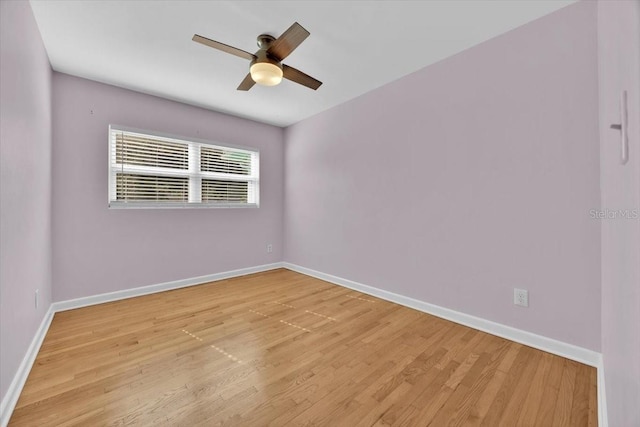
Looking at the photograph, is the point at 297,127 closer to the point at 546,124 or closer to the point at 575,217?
the point at 546,124

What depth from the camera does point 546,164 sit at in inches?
75.5

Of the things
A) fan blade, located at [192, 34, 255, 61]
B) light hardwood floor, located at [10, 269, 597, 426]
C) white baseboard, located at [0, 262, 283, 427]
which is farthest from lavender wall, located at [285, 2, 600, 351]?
white baseboard, located at [0, 262, 283, 427]

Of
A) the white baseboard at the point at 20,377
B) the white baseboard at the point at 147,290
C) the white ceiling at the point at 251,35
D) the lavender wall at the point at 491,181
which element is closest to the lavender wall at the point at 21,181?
the white baseboard at the point at 20,377

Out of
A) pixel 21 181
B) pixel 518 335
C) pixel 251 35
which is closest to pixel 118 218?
pixel 21 181

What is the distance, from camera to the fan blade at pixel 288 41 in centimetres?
171

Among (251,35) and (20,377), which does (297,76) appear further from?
(20,377)

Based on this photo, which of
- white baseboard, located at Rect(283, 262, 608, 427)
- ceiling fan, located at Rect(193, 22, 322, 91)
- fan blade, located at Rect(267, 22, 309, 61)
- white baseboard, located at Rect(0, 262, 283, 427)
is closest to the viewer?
white baseboard, located at Rect(0, 262, 283, 427)

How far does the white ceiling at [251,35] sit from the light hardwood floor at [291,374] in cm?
251

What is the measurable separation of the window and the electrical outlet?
3506mm

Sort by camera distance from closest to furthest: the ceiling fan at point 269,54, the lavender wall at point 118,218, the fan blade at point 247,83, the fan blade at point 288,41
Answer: the fan blade at point 288,41, the ceiling fan at point 269,54, the fan blade at point 247,83, the lavender wall at point 118,218

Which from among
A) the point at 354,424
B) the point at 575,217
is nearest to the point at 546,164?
the point at 575,217

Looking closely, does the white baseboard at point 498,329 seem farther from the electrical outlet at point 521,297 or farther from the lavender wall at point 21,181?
the lavender wall at point 21,181

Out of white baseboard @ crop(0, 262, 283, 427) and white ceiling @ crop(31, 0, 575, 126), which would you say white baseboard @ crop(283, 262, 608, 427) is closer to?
white baseboard @ crop(0, 262, 283, 427)

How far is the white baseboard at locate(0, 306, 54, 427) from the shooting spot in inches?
50.4
